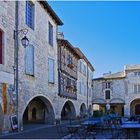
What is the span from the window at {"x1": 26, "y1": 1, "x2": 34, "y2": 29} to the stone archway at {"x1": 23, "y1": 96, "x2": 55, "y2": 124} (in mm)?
6738

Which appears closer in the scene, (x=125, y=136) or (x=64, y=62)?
(x=125, y=136)

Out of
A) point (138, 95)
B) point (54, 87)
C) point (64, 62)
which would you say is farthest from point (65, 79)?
point (138, 95)

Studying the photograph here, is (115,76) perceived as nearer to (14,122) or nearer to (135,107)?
(135,107)

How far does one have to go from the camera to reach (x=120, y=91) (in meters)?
49.4

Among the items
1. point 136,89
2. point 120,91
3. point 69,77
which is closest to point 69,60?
point 69,77

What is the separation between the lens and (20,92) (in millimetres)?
16500

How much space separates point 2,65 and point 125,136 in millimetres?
6110

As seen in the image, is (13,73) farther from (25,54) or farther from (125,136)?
(125,136)

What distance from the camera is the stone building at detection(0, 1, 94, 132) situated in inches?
582

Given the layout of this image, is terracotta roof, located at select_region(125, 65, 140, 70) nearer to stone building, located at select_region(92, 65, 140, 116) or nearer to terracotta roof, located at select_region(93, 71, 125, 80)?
stone building, located at select_region(92, 65, 140, 116)

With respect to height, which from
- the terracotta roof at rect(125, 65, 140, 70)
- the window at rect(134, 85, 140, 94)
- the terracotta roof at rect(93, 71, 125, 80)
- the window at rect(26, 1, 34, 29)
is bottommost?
the window at rect(134, 85, 140, 94)

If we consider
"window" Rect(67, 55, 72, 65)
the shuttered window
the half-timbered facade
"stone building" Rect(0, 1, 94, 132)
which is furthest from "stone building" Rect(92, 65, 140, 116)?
the shuttered window

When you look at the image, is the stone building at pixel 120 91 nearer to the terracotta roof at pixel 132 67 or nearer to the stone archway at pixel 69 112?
the terracotta roof at pixel 132 67

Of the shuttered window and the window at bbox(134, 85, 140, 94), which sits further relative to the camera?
the window at bbox(134, 85, 140, 94)
